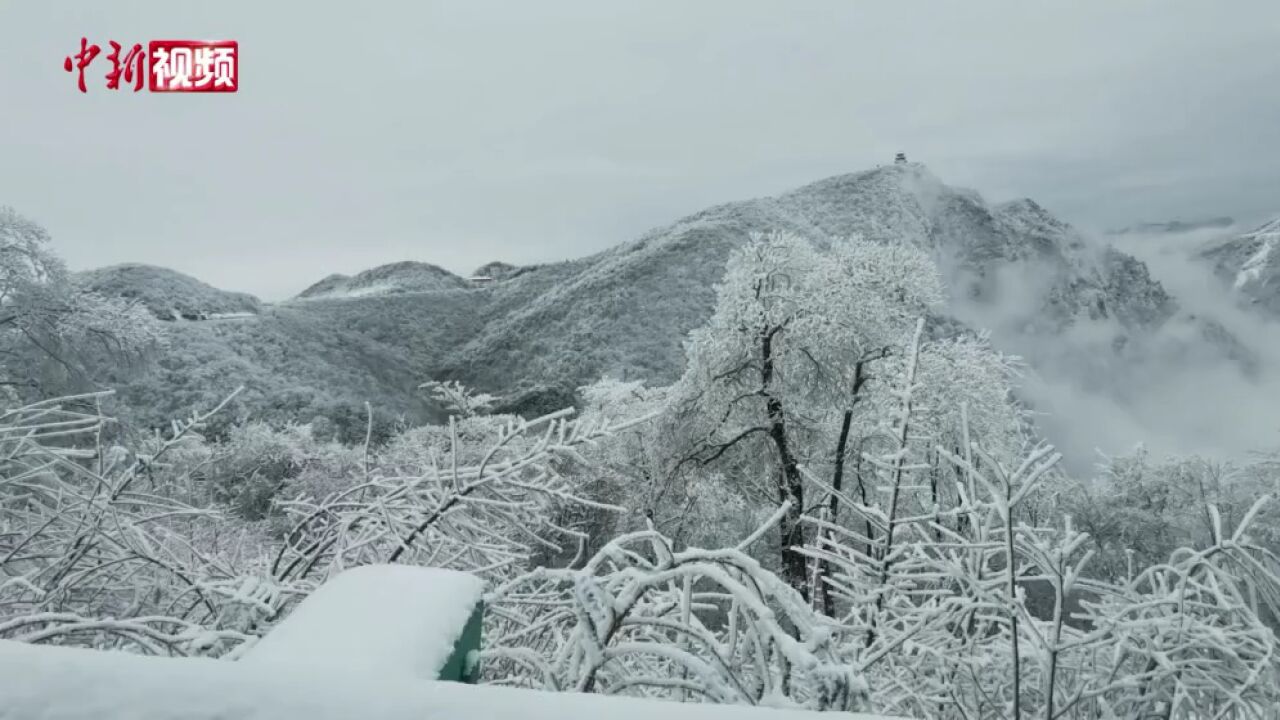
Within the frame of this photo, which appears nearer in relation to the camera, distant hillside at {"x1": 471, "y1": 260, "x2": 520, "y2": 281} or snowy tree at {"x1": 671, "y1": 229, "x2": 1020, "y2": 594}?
snowy tree at {"x1": 671, "y1": 229, "x2": 1020, "y2": 594}

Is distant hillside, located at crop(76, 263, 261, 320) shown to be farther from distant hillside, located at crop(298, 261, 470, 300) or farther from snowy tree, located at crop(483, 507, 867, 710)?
snowy tree, located at crop(483, 507, 867, 710)

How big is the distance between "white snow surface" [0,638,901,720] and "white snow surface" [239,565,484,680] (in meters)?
0.16

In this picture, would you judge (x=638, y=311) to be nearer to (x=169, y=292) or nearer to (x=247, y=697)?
(x=169, y=292)

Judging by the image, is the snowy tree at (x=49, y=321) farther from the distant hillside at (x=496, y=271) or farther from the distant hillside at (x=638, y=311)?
the distant hillside at (x=496, y=271)

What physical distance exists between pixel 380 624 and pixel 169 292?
50.9m

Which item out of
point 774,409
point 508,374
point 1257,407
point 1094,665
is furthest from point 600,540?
point 1257,407

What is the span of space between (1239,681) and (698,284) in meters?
43.6

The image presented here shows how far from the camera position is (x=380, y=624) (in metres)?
0.95

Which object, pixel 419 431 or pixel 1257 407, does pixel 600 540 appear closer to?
pixel 419 431

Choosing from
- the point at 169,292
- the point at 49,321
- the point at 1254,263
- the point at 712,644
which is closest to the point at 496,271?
the point at 169,292

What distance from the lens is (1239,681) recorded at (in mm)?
1628

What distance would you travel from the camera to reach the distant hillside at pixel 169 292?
40344 mm

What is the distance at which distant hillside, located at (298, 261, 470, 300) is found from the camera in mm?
66750

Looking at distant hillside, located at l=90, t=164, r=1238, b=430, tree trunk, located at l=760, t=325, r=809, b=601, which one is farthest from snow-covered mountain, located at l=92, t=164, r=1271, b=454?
tree trunk, located at l=760, t=325, r=809, b=601
